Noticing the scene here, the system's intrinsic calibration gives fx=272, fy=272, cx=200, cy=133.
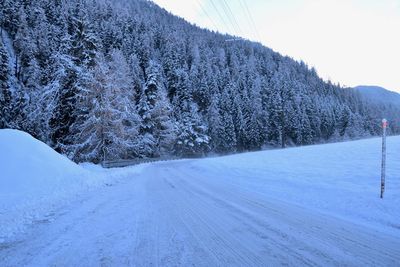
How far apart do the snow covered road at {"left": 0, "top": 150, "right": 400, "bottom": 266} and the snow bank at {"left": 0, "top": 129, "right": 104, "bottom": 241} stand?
25.3 inches

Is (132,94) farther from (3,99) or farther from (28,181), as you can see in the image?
(28,181)

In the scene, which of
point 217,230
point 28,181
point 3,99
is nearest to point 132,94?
point 3,99

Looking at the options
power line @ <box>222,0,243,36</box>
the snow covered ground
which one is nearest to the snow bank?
the snow covered ground

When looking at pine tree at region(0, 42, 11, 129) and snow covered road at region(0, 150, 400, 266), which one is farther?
pine tree at region(0, 42, 11, 129)

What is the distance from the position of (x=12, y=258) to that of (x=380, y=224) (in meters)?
6.43

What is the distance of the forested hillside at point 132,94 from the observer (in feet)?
78.9

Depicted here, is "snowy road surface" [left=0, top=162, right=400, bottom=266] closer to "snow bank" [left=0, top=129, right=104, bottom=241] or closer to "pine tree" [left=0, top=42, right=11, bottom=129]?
"snow bank" [left=0, top=129, right=104, bottom=241]

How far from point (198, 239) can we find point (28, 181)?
7.85 metres

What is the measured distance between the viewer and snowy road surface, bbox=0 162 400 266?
12.0ft

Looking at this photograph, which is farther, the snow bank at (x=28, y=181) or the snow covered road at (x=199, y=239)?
the snow bank at (x=28, y=181)

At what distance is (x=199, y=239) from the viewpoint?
444 cm

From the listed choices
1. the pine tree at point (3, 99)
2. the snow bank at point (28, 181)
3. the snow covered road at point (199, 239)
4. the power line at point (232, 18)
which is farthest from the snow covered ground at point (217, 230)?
the pine tree at point (3, 99)

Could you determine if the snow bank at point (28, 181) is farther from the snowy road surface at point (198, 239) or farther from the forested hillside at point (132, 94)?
the forested hillside at point (132, 94)

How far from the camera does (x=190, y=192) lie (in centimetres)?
948
